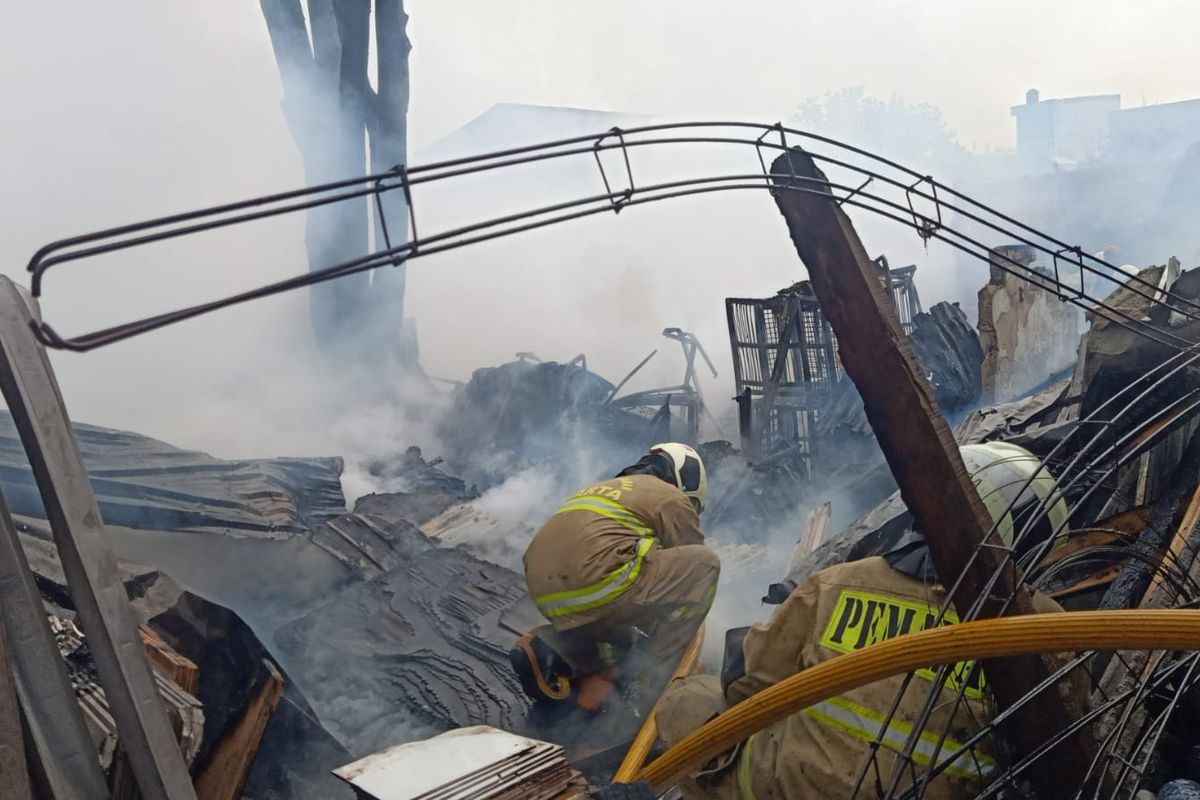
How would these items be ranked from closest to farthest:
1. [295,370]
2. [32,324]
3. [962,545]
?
[32,324] → [962,545] → [295,370]

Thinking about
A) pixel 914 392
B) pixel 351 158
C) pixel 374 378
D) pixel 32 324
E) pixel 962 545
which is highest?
pixel 351 158

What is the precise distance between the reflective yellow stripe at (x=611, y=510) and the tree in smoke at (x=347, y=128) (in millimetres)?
9481

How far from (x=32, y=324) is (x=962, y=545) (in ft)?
6.95

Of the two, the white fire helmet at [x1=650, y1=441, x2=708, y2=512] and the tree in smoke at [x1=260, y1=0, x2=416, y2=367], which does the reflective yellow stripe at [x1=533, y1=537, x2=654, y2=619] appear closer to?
the white fire helmet at [x1=650, y1=441, x2=708, y2=512]

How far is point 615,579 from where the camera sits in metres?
4.56

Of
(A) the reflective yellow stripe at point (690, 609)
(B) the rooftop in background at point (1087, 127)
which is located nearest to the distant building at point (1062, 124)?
(B) the rooftop in background at point (1087, 127)

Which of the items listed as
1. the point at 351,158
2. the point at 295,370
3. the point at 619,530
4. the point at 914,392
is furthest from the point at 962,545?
the point at 351,158

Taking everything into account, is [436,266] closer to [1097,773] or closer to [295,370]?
[295,370]

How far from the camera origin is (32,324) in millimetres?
1512

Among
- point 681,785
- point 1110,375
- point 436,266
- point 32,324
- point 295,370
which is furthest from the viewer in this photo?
point 436,266

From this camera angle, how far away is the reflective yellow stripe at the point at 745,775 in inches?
107

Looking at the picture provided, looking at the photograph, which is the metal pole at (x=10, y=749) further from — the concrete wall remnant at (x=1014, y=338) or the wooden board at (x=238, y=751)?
the concrete wall remnant at (x=1014, y=338)

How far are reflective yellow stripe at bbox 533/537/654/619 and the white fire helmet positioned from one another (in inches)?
31.2

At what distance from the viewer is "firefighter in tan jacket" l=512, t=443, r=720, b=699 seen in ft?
15.1
